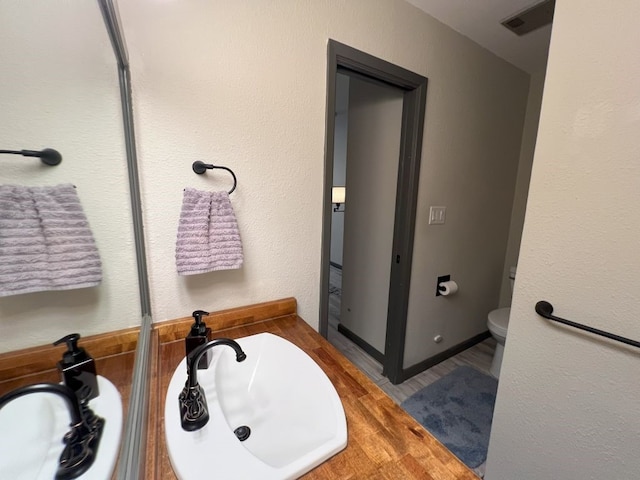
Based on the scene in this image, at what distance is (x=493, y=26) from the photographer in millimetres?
1544

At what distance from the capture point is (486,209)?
82.9 inches

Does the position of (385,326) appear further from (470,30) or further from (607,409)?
(470,30)

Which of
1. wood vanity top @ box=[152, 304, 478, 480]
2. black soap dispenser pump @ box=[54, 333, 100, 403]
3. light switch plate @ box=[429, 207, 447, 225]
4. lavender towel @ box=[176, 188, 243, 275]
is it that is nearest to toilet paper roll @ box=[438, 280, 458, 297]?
light switch plate @ box=[429, 207, 447, 225]

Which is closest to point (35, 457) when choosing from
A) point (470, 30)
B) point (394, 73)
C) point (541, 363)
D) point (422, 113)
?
point (541, 363)

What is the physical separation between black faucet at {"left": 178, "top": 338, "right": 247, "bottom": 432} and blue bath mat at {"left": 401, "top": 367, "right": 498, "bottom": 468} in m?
1.44

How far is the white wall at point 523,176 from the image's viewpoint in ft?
7.18

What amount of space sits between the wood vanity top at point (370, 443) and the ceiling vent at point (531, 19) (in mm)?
2015

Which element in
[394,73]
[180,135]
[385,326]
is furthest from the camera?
[385,326]

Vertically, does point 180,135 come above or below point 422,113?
below

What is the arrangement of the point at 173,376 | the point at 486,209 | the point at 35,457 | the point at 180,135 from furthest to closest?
the point at 486,209
the point at 180,135
the point at 173,376
the point at 35,457

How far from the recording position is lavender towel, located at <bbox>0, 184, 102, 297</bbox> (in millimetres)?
583

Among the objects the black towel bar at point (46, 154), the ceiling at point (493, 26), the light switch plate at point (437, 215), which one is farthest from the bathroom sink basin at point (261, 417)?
the ceiling at point (493, 26)

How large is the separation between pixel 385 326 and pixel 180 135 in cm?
175

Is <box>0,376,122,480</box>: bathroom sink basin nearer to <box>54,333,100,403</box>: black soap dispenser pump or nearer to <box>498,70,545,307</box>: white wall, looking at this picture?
<box>54,333,100,403</box>: black soap dispenser pump
